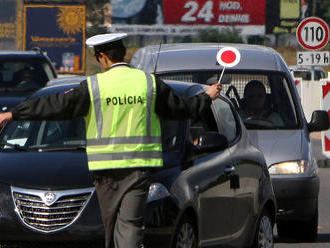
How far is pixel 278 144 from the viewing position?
35.3ft

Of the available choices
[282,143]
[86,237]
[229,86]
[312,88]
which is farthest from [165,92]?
[312,88]

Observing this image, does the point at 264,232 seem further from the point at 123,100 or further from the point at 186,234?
the point at 123,100

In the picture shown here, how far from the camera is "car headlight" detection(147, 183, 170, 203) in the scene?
6836mm

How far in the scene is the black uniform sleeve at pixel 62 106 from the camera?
6.50m

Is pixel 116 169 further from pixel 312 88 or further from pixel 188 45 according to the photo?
pixel 312 88

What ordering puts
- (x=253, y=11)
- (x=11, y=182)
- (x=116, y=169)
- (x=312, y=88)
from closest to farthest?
(x=116, y=169) < (x=11, y=182) < (x=312, y=88) < (x=253, y=11)

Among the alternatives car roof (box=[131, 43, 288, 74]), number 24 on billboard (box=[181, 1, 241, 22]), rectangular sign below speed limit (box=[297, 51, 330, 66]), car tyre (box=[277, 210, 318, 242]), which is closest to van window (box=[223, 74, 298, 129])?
car roof (box=[131, 43, 288, 74])

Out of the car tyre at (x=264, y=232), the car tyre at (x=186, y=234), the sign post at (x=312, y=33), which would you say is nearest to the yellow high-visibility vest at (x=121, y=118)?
the car tyre at (x=186, y=234)

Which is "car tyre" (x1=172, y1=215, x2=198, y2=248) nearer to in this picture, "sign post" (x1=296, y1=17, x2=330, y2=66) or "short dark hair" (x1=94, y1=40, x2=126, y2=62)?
"short dark hair" (x1=94, y1=40, x2=126, y2=62)

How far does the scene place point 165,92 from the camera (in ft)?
21.7

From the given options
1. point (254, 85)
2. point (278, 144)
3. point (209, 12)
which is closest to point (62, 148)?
point (278, 144)

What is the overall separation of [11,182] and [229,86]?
197 inches

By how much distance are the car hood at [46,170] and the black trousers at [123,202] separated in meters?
0.54

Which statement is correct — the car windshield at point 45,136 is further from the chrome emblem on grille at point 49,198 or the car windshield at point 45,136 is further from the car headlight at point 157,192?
the car headlight at point 157,192
